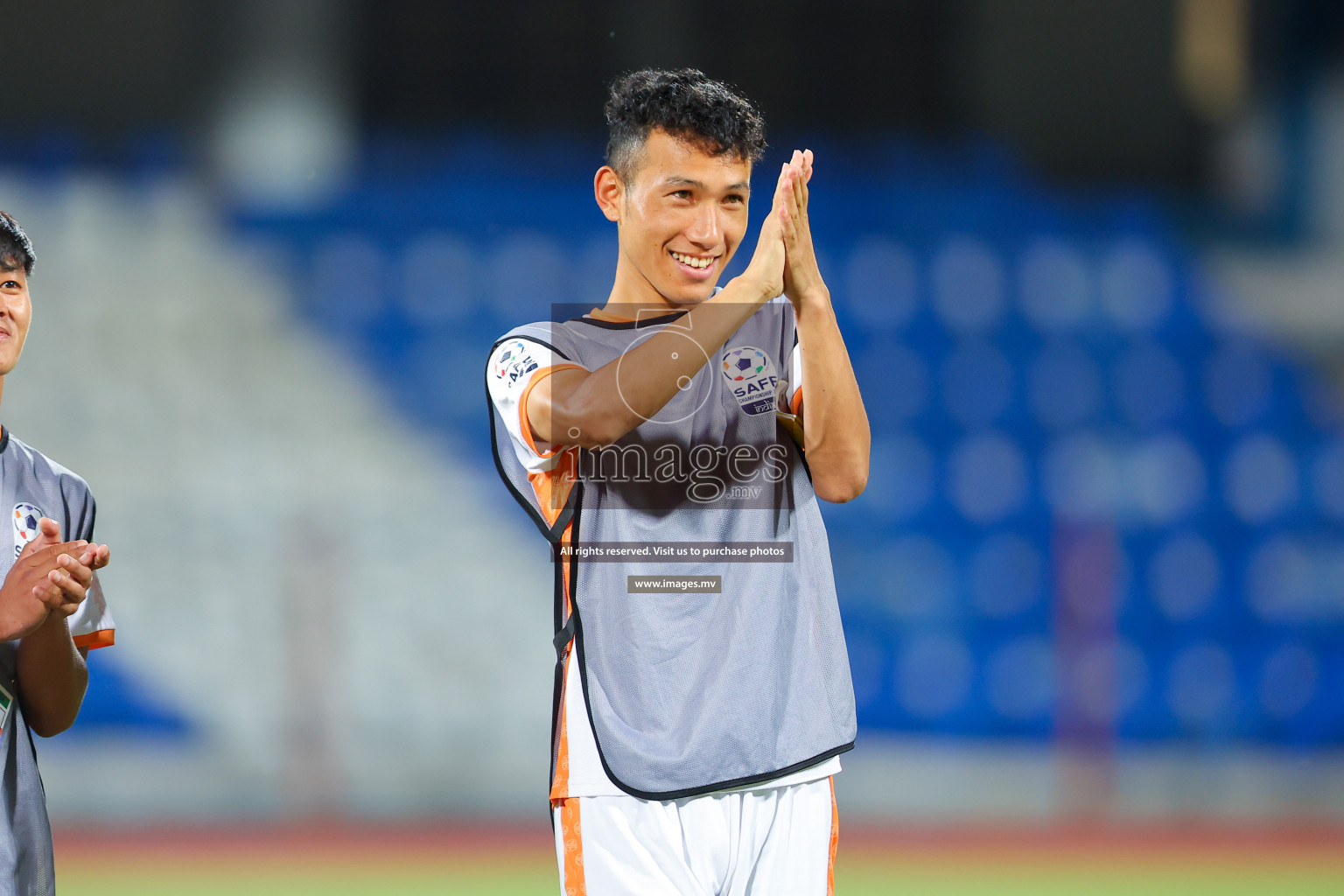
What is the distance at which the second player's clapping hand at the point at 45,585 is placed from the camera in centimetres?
157

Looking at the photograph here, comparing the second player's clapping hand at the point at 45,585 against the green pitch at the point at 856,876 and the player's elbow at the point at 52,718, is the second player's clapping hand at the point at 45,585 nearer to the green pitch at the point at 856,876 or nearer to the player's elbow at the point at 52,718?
the player's elbow at the point at 52,718

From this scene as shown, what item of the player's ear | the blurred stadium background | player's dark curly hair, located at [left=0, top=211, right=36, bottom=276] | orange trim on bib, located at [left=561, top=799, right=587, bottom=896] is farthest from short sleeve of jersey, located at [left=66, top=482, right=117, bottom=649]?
the blurred stadium background

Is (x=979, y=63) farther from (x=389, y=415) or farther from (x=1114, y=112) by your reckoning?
(x=389, y=415)

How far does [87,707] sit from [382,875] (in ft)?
6.33

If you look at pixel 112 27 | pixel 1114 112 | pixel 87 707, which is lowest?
pixel 87 707

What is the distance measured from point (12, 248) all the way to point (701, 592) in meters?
1.11

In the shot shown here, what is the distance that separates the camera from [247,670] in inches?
219

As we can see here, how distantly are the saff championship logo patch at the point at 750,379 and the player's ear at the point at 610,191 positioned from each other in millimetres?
270

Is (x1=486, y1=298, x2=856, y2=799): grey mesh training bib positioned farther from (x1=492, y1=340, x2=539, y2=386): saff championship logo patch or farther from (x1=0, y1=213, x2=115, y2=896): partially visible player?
(x1=0, y1=213, x2=115, y2=896): partially visible player

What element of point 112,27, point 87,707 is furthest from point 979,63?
point 87,707

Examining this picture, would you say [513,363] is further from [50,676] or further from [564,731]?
[50,676]

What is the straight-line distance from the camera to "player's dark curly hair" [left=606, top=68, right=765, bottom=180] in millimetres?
1706

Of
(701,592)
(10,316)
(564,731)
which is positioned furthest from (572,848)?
(10,316)

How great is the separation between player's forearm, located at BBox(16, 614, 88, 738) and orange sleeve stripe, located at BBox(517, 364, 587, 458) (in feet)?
2.16
